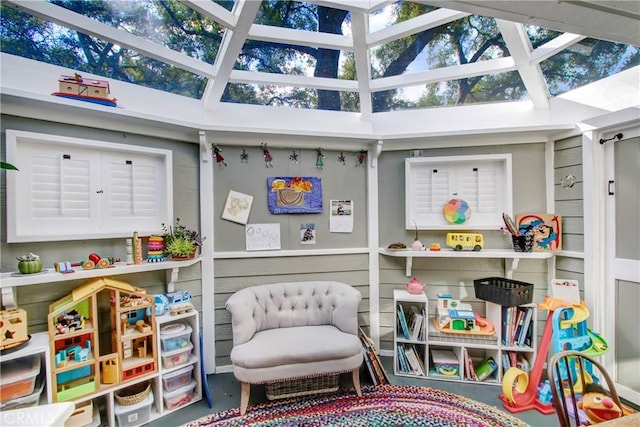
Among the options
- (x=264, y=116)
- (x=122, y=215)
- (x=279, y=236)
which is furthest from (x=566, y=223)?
(x=122, y=215)

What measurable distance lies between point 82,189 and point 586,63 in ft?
12.9

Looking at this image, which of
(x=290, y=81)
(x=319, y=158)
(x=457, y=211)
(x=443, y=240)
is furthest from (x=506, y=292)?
(x=290, y=81)

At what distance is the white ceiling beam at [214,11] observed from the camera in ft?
5.58

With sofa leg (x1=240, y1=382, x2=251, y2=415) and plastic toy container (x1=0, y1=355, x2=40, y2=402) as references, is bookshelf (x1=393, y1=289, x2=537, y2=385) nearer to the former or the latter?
sofa leg (x1=240, y1=382, x2=251, y2=415)

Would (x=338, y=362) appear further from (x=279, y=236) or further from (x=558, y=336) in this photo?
(x=558, y=336)

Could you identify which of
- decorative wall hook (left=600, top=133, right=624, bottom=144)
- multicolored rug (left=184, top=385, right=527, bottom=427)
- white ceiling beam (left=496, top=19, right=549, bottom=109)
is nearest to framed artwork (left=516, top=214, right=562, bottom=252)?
decorative wall hook (left=600, top=133, right=624, bottom=144)

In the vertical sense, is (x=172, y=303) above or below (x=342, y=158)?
below

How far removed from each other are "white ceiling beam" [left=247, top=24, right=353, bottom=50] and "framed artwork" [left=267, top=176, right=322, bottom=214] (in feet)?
3.71

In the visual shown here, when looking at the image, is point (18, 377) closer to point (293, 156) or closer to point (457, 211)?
point (293, 156)

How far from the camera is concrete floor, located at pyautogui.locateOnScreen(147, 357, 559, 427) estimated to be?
76.4 inches

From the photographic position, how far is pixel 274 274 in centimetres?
268

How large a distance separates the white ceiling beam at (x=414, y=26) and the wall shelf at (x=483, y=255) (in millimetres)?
1780

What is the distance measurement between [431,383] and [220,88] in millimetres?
3084

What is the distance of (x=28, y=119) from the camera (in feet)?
6.06
